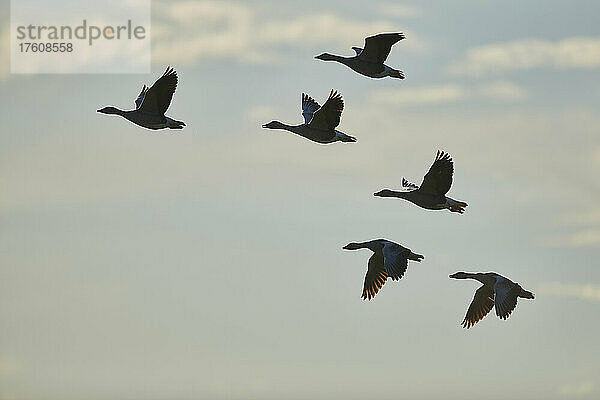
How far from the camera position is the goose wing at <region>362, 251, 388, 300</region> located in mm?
50719

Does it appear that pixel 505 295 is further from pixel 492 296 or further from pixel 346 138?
pixel 346 138

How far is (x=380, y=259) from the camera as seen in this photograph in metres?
50.9

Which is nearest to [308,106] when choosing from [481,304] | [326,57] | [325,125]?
[326,57]

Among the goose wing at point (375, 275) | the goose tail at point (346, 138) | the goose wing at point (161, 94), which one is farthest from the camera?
the goose wing at point (375, 275)

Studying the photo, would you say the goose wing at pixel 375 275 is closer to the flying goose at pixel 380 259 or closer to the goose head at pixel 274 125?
the flying goose at pixel 380 259

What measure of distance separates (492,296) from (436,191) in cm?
587

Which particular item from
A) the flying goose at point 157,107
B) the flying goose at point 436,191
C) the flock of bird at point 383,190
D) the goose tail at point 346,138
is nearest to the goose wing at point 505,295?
the flock of bird at point 383,190

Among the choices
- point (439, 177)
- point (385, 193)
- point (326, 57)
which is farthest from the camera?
point (326, 57)

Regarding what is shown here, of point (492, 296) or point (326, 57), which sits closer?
point (492, 296)

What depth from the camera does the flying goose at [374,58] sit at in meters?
49.2

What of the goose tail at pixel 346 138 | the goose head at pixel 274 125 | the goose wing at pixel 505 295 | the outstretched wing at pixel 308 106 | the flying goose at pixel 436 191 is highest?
the outstretched wing at pixel 308 106

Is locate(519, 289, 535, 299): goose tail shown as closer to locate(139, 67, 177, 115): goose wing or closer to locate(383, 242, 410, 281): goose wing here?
locate(383, 242, 410, 281): goose wing

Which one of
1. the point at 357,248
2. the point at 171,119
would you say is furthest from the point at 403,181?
the point at 171,119

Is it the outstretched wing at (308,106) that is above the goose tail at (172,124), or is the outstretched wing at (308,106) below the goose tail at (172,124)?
above
